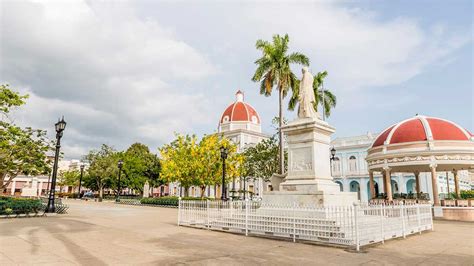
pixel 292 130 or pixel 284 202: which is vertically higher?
pixel 292 130

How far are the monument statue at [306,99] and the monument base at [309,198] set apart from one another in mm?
3472

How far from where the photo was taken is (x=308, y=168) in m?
11.9

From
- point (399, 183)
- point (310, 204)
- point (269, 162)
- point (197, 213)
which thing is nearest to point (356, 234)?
point (310, 204)

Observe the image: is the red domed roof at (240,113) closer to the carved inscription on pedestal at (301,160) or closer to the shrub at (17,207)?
the shrub at (17,207)

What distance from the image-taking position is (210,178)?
31.4m

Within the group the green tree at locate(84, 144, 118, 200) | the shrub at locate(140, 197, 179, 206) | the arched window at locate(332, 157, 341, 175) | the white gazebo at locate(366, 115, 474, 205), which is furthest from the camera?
the arched window at locate(332, 157, 341, 175)

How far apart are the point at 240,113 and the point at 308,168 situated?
52986 mm

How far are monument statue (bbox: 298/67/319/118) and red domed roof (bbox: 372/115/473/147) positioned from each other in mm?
13292

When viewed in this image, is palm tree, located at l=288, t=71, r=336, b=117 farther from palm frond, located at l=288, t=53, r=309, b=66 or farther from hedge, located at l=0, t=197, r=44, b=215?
hedge, located at l=0, t=197, r=44, b=215

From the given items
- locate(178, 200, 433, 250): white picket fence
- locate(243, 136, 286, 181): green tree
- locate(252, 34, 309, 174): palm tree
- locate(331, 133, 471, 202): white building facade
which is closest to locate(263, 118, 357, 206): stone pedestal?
locate(178, 200, 433, 250): white picket fence

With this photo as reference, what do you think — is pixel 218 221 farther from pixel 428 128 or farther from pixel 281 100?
pixel 428 128

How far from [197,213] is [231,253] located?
19.0ft

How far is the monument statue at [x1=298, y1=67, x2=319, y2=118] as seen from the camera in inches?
514

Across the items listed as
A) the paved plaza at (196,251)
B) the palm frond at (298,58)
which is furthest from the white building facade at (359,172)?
the paved plaza at (196,251)
